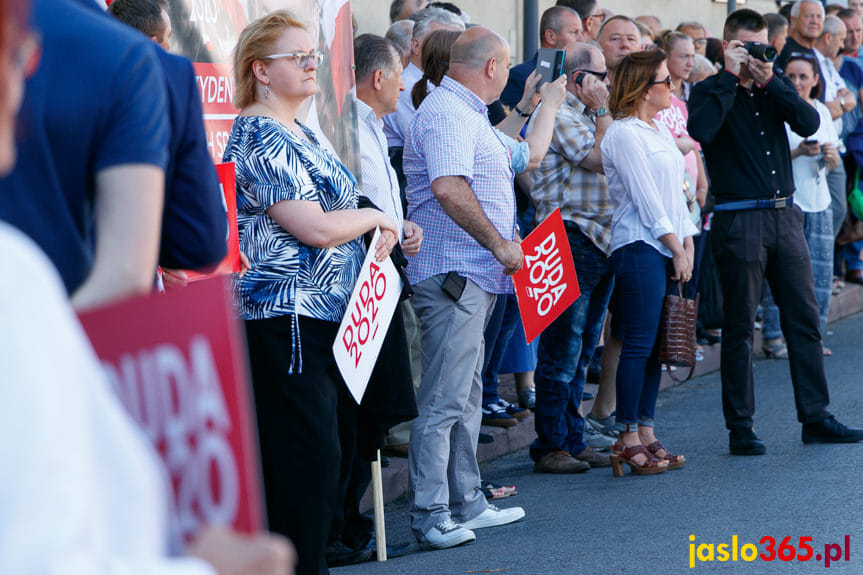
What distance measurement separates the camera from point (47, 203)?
1.77 m

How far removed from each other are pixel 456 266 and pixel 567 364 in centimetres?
142

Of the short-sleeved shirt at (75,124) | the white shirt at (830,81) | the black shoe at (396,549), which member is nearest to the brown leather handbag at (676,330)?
the black shoe at (396,549)

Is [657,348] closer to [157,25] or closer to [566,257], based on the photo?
[566,257]

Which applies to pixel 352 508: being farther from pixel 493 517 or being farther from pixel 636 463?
pixel 636 463

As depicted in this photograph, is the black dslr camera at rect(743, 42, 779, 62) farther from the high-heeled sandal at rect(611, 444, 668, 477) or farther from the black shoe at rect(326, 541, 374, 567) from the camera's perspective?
the black shoe at rect(326, 541, 374, 567)

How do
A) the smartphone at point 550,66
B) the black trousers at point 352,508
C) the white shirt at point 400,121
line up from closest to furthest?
the black trousers at point 352,508
the smartphone at point 550,66
the white shirt at point 400,121

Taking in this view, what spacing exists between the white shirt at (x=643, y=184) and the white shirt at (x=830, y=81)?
425 centimetres

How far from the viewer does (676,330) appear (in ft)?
20.1

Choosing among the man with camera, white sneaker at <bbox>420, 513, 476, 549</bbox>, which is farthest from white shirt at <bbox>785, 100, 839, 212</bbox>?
white sneaker at <bbox>420, 513, 476, 549</bbox>

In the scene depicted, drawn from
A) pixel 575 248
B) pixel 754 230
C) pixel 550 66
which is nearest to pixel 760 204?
pixel 754 230

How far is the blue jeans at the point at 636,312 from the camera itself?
6.12 meters

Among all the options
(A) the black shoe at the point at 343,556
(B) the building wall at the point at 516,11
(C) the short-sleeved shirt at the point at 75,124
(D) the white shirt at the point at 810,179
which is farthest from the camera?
(B) the building wall at the point at 516,11

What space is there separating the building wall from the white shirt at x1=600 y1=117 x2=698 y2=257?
13.7 feet

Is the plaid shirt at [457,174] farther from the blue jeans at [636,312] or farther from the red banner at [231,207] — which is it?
the red banner at [231,207]
